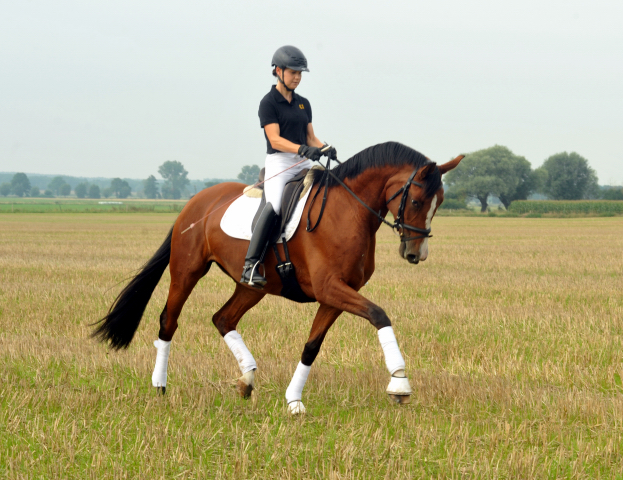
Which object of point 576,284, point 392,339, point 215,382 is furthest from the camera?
point 576,284

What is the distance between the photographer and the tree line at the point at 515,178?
132 meters

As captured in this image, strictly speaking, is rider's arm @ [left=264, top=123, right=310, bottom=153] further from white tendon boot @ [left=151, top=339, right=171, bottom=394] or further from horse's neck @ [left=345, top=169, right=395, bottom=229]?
white tendon boot @ [left=151, top=339, right=171, bottom=394]

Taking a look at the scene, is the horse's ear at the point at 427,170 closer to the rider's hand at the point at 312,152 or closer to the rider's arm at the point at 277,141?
the rider's hand at the point at 312,152

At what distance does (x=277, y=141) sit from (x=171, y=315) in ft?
7.22

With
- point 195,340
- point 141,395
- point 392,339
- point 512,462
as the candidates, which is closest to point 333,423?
point 392,339

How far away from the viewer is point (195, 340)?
923 cm

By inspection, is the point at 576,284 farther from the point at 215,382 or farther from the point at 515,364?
the point at 215,382

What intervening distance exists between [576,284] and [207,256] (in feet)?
36.0

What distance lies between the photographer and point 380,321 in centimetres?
535

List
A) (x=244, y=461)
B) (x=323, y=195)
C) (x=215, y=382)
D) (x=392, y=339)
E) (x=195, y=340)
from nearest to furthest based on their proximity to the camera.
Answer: (x=244, y=461)
(x=392, y=339)
(x=323, y=195)
(x=215, y=382)
(x=195, y=340)

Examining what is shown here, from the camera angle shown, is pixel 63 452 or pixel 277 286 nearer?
pixel 63 452

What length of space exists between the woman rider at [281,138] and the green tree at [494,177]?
126275 millimetres

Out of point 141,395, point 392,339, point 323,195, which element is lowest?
point 141,395

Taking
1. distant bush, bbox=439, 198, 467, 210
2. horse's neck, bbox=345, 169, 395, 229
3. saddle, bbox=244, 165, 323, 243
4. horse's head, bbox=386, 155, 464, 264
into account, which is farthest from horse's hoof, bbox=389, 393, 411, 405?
distant bush, bbox=439, 198, 467, 210
